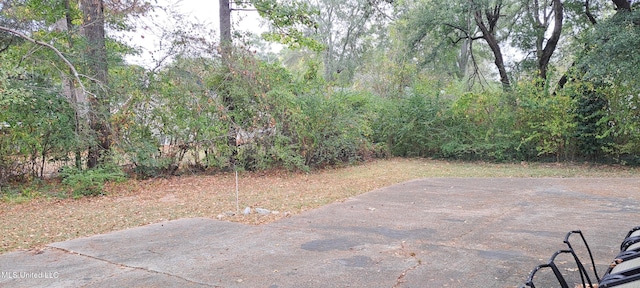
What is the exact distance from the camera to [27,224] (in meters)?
6.81

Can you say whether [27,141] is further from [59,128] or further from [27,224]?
[27,224]

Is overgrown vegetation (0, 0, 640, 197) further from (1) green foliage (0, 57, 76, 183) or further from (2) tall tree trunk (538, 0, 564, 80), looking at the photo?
(2) tall tree trunk (538, 0, 564, 80)

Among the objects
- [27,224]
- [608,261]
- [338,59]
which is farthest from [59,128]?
[338,59]

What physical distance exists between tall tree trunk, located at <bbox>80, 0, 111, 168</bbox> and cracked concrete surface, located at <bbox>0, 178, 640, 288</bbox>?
4822 mm

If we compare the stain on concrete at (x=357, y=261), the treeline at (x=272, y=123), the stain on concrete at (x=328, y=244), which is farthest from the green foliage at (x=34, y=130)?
the stain on concrete at (x=357, y=261)

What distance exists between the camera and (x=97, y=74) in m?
10.3

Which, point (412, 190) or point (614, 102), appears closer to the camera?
point (412, 190)

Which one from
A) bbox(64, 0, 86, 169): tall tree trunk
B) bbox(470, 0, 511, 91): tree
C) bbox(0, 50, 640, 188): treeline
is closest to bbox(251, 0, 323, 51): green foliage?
bbox(0, 50, 640, 188): treeline

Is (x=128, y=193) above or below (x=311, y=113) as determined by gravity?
below

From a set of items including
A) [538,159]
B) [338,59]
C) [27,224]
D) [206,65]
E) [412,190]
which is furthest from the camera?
[338,59]

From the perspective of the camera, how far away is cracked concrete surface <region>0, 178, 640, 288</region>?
404 cm

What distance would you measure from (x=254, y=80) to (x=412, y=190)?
516cm

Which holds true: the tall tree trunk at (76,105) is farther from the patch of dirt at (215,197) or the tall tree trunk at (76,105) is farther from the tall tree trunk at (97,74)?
the patch of dirt at (215,197)

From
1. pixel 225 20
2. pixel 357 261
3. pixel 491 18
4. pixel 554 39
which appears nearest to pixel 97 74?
pixel 225 20
